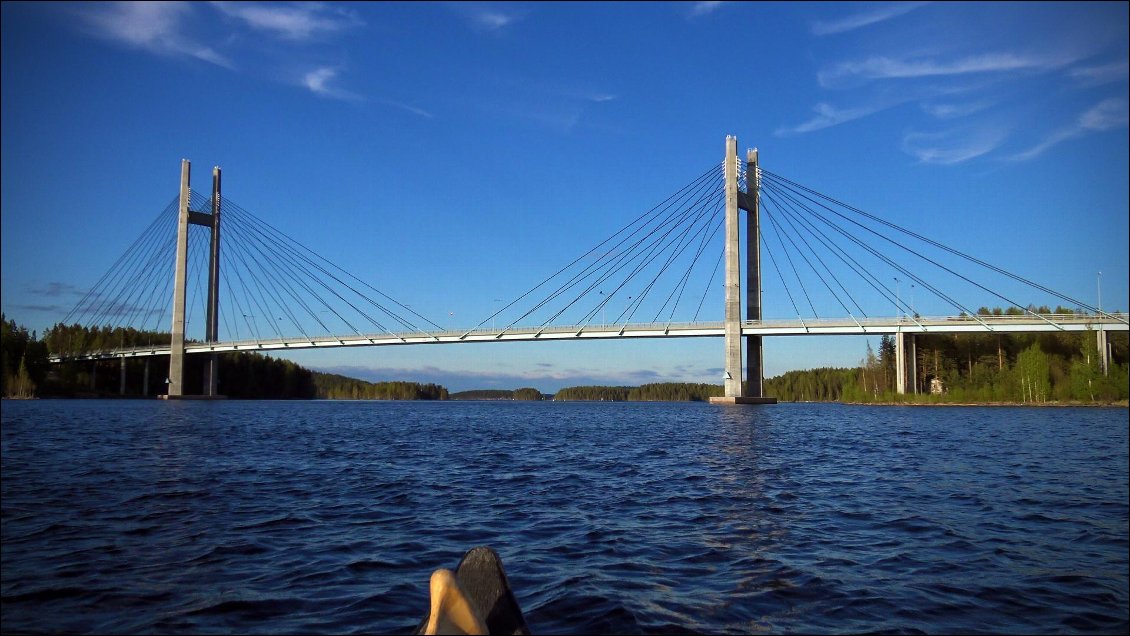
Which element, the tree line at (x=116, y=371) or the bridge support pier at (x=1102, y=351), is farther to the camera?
the tree line at (x=116, y=371)

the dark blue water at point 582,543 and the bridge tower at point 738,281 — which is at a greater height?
the bridge tower at point 738,281

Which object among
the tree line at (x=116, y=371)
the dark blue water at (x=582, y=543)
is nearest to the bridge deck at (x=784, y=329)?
the tree line at (x=116, y=371)

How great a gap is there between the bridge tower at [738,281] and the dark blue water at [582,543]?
47038mm

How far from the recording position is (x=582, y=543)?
843 centimetres

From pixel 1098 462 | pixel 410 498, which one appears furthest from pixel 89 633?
pixel 1098 462

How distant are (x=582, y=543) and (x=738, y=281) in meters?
58.7

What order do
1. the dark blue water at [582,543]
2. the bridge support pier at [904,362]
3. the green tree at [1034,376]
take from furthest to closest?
1. the bridge support pier at [904,362]
2. the green tree at [1034,376]
3. the dark blue water at [582,543]

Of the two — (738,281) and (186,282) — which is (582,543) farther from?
(186,282)

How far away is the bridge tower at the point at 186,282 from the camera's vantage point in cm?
7925

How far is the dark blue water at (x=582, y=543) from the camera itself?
582 centimetres

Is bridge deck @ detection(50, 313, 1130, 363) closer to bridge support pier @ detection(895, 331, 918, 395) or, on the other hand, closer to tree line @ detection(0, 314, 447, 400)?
bridge support pier @ detection(895, 331, 918, 395)

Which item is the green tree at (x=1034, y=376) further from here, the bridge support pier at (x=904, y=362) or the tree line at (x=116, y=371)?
the tree line at (x=116, y=371)

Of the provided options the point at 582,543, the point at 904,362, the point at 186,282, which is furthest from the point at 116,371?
the point at 582,543

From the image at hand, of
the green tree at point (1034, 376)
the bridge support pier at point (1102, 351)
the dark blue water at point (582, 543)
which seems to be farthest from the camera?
the green tree at point (1034, 376)
